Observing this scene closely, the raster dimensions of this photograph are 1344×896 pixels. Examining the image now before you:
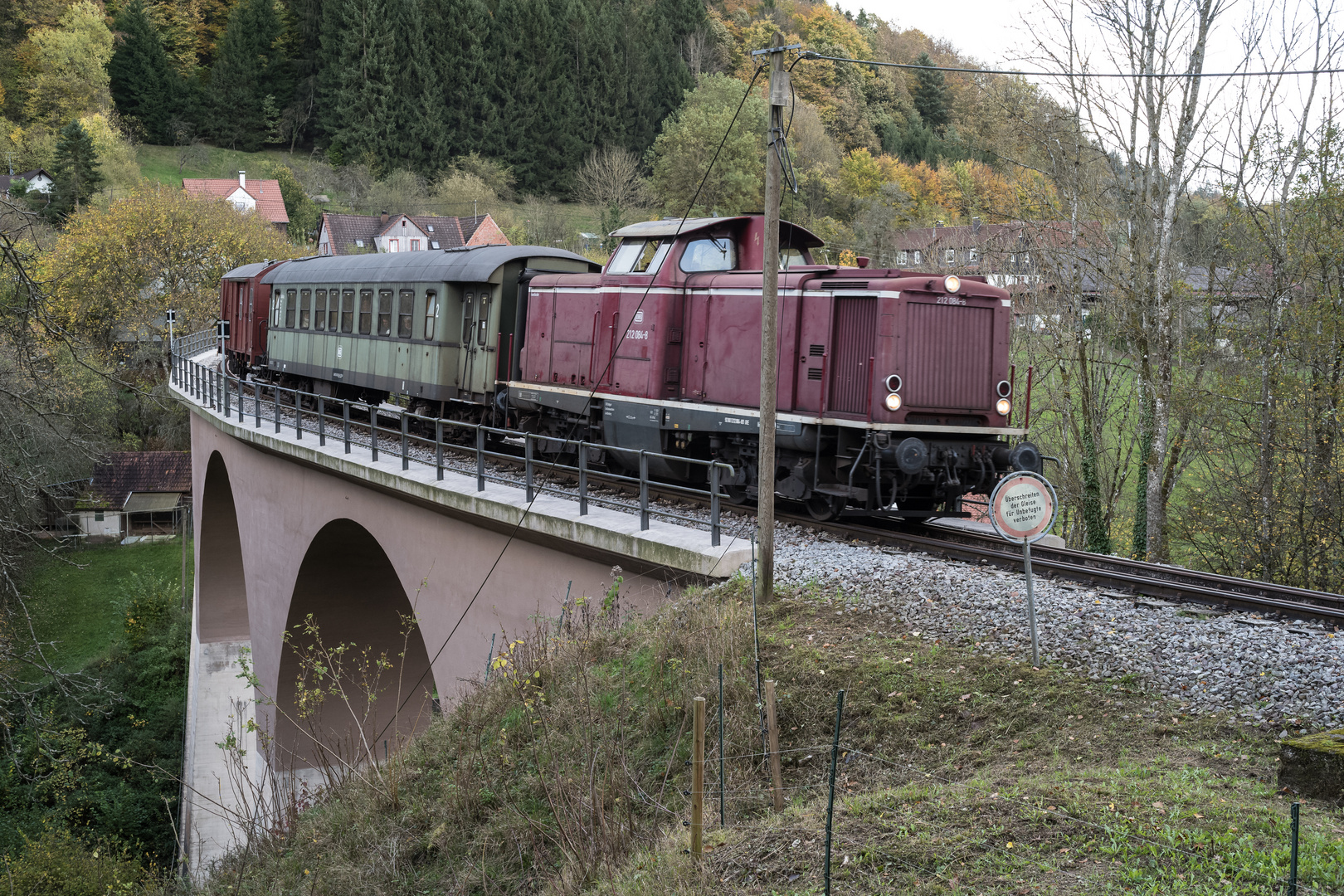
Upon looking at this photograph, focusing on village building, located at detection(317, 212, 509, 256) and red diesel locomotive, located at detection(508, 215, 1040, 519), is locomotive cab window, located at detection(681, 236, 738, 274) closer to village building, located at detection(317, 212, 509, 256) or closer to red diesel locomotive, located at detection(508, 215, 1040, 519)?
red diesel locomotive, located at detection(508, 215, 1040, 519)

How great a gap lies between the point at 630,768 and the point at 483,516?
5.33 m

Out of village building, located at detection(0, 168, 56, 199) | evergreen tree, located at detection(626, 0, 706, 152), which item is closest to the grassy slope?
village building, located at detection(0, 168, 56, 199)

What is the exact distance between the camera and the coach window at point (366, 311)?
19562mm

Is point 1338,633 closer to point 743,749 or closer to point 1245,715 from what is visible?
point 1245,715

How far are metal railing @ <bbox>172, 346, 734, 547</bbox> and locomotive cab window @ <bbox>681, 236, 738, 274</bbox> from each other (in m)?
2.57

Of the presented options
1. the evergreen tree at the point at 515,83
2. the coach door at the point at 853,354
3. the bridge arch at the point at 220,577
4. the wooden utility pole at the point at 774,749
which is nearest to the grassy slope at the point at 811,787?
the wooden utility pole at the point at 774,749

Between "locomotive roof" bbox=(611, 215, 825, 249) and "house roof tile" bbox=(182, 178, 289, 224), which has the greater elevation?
"house roof tile" bbox=(182, 178, 289, 224)

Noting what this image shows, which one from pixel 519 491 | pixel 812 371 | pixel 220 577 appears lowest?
pixel 220 577

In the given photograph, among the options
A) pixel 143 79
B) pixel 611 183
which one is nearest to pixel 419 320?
pixel 611 183

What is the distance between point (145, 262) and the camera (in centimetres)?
4578

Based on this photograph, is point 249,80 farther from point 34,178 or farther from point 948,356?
point 948,356

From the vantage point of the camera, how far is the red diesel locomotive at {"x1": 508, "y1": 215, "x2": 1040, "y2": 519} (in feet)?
34.8

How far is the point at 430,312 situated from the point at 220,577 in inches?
655

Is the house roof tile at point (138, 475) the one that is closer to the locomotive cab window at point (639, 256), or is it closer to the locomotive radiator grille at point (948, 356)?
the locomotive cab window at point (639, 256)
